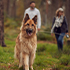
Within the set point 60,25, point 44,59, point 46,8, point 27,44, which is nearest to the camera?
point 27,44

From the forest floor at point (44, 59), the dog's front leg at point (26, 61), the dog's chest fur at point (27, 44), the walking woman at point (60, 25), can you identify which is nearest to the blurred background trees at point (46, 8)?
the walking woman at point (60, 25)

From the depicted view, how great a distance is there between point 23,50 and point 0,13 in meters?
3.89

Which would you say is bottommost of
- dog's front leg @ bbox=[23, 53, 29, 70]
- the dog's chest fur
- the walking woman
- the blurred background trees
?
dog's front leg @ bbox=[23, 53, 29, 70]

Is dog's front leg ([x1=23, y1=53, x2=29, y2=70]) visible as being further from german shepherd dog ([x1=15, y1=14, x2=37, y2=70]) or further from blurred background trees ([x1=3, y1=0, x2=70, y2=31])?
blurred background trees ([x1=3, y1=0, x2=70, y2=31])

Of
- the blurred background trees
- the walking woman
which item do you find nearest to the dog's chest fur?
the walking woman

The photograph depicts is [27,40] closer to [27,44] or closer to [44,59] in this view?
[27,44]

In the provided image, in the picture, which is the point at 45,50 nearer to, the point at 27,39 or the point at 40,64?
the point at 40,64

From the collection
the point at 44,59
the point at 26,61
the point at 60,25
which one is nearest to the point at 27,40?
the point at 26,61

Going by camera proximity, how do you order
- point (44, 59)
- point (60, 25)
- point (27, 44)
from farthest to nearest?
point (60, 25), point (44, 59), point (27, 44)

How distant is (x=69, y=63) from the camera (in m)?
4.48

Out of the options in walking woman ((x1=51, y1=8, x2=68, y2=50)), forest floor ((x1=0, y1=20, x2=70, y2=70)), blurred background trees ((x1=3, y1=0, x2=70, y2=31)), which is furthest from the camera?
blurred background trees ((x1=3, y1=0, x2=70, y2=31))

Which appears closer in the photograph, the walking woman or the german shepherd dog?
the german shepherd dog

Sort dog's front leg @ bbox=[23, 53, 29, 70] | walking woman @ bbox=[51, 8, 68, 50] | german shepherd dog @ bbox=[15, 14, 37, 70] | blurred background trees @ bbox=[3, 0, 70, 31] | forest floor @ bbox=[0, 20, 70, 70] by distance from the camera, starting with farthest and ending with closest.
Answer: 1. blurred background trees @ bbox=[3, 0, 70, 31]
2. walking woman @ bbox=[51, 8, 68, 50]
3. forest floor @ bbox=[0, 20, 70, 70]
4. dog's front leg @ bbox=[23, 53, 29, 70]
5. german shepherd dog @ bbox=[15, 14, 37, 70]

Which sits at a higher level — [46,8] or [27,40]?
[46,8]
